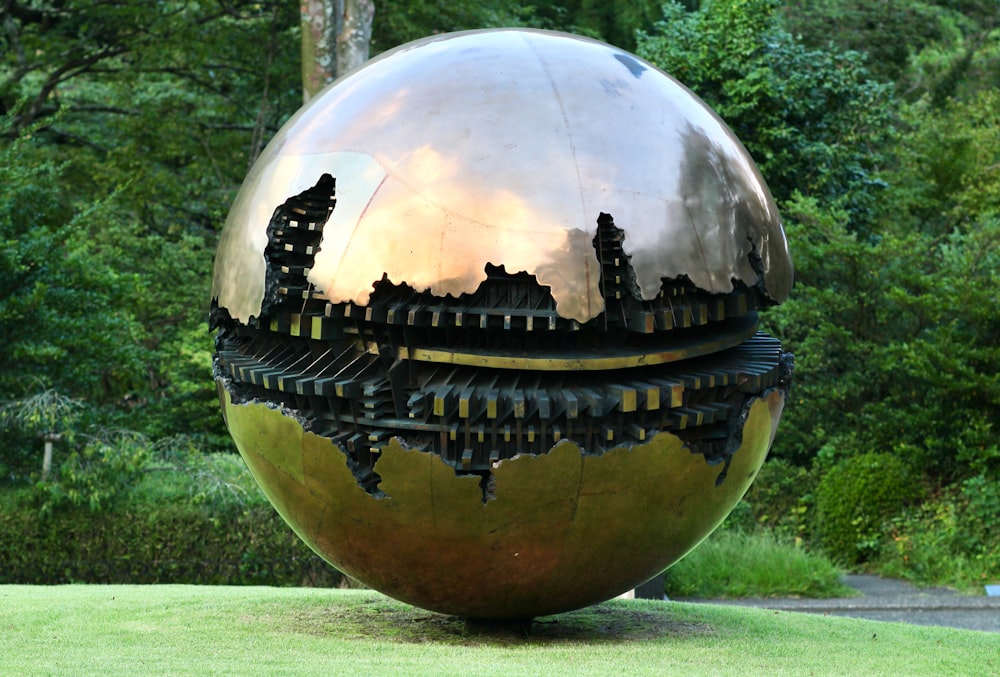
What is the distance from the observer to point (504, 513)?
4637 mm

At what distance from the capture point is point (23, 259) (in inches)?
439

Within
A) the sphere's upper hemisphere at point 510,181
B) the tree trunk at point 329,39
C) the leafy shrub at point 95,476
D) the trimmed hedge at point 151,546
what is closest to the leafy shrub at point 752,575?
the trimmed hedge at point 151,546

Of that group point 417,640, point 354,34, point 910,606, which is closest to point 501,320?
point 417,640

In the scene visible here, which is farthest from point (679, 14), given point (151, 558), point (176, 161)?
point (151, 558)

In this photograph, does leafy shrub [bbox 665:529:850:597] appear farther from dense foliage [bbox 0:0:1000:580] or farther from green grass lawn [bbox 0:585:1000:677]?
green grass lawn [bbox 0:585:1000:677]

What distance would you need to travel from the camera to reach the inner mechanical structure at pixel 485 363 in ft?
14.9

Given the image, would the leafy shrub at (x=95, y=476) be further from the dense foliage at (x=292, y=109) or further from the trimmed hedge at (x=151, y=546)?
the trimmed hedge at (x=151, y=546)

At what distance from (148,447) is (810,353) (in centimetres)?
742

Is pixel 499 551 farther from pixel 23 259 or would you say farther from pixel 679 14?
pixel 679 14

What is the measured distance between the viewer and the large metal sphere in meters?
4.52

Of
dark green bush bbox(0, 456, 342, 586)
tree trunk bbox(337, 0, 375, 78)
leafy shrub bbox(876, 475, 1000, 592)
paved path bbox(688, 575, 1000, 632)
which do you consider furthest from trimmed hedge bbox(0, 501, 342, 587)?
leafy shrub bbox(876, 475, 1000, 592)

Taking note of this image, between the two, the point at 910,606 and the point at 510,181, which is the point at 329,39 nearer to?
the point at 910,606

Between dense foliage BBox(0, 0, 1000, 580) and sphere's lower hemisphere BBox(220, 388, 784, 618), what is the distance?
5930mm

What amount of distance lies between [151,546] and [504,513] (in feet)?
21.8
